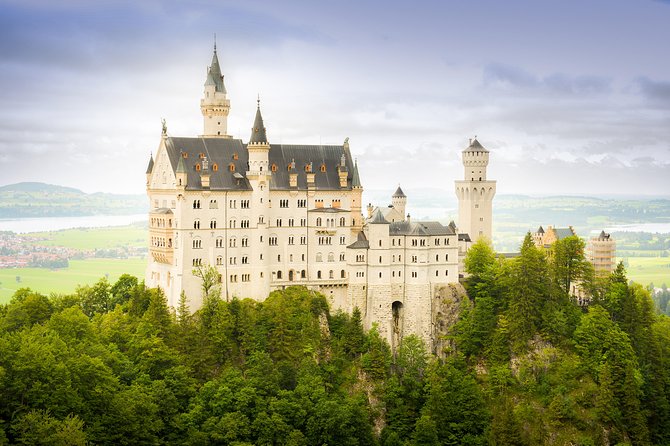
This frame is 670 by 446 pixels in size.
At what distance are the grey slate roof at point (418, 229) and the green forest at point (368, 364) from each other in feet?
17.8

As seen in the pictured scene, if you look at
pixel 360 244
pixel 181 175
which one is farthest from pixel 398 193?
pixel 181 175

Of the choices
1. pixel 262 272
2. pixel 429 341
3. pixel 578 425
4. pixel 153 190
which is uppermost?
pixel 153 190

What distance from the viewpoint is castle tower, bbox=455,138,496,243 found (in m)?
114

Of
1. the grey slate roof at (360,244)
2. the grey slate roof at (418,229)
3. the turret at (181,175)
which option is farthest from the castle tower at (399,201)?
the turret at (181,175)

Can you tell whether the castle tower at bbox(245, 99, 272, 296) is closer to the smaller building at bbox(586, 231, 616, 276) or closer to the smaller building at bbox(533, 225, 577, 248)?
the smaller building at bbox(533, 225, 577, 248)

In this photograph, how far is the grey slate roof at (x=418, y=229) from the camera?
101375mm

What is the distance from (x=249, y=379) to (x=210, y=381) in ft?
12.2

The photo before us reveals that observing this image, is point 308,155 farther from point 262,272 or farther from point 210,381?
point 210,381

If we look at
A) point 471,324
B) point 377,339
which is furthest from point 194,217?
point 471,324

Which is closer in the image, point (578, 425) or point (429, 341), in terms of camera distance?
point (578, 425)

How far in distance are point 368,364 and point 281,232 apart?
1697cm

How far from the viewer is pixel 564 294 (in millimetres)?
103375

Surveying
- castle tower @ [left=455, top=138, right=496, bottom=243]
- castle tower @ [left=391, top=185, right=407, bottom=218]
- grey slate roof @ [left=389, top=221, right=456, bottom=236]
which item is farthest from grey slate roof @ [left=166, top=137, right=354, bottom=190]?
castle tower @ [left=455, top=138, right=496, bottom=243]

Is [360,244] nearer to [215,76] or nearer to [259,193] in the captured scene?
[259,193]
